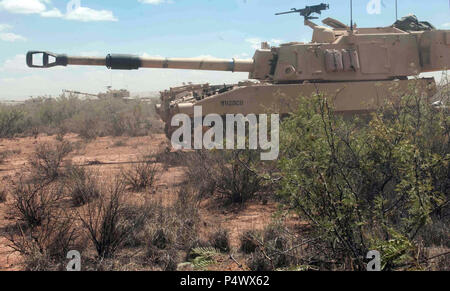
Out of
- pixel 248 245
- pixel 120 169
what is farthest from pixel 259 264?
pixel 120 169

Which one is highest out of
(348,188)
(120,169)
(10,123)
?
(348,188)

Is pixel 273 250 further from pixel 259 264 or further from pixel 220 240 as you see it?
pixel 220 240

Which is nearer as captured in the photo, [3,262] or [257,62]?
[3,262]

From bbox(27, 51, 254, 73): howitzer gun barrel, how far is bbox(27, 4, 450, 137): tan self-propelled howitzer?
0.02 metres

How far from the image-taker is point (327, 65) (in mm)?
9500

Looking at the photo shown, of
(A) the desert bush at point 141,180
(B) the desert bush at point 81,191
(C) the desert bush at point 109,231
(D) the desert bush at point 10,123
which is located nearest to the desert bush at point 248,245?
(C) the desert bush at point 109,231

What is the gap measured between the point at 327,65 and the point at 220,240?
20.9 ft

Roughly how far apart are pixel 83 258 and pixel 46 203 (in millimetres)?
1563

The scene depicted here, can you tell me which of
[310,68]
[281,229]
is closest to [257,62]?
[310,68]

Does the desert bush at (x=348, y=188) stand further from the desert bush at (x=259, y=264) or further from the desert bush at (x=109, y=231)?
the desert bush at (x=109, y=231)

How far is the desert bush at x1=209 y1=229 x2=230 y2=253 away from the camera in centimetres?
430

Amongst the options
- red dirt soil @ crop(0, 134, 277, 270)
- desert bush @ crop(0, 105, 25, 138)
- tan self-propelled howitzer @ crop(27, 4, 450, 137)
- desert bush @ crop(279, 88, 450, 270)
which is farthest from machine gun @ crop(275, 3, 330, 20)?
desert bush @ crop(0, 105, 25, 138)
